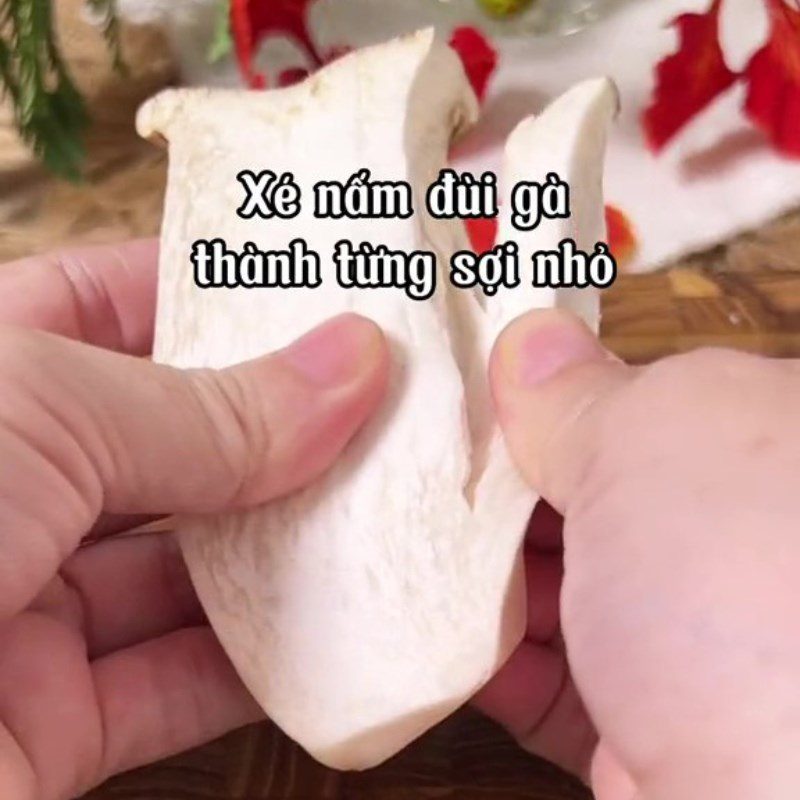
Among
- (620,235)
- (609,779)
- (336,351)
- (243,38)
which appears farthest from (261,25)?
(609,779)

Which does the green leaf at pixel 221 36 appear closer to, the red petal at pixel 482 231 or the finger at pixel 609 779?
the red petal at pixel 482 231

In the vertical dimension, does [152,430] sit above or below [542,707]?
above

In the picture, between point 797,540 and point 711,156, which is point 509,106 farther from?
point 797,540

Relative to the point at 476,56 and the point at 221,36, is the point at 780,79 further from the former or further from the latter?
the point at 221,36

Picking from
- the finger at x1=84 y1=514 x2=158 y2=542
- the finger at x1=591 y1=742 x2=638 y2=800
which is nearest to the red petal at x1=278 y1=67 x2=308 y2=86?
the finger at x1=84 y1=514 x2=158 y2=542

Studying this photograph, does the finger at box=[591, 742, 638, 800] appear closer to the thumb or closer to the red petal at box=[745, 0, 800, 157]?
the thumb


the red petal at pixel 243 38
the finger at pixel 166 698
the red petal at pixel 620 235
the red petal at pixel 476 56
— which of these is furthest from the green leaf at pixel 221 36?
the finger at pixel 166 698
